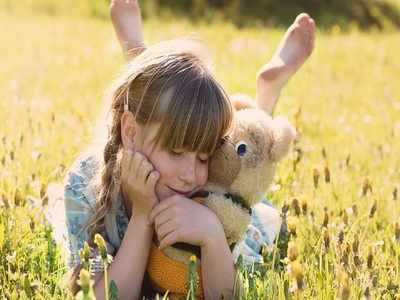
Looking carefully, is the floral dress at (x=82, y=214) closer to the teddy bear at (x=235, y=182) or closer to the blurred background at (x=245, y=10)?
the teddy bear at (x=235, y=182)

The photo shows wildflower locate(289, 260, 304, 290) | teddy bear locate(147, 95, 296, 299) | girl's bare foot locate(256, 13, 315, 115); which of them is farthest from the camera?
girl's bare foot locate(256, 13, 315, 115)

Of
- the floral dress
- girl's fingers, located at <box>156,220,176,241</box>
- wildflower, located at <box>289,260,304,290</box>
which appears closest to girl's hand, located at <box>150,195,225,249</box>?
girl's fingers, located at <box>156,220,176,241</box>

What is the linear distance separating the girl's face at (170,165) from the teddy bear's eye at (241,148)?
12 centimetres

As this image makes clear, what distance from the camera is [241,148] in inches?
97.0

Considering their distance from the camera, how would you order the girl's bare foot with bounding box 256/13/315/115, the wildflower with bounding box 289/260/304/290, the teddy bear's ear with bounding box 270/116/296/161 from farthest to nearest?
1. the girl's bare foot with bounding box 256/13/315/115
2. the teddy bear's ear with bounding box 270/116/296/161
3. the wildflower with bounding box 289/260/304/290

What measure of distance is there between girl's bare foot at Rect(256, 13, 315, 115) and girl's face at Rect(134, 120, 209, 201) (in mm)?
869

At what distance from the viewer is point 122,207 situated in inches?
101

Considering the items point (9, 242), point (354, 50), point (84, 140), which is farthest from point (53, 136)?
point (354, 50)

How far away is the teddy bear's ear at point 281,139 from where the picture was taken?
2.48 m

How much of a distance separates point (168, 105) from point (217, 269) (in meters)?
0.46

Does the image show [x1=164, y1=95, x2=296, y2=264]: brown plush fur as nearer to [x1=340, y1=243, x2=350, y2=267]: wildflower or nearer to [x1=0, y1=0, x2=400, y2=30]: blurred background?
[x1=340, y1=243, x2=350, y2=267]: wildflower

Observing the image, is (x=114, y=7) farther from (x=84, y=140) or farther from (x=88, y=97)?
(x=88, y=97)

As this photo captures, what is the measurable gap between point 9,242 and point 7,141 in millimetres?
872

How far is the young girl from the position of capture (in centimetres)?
229
